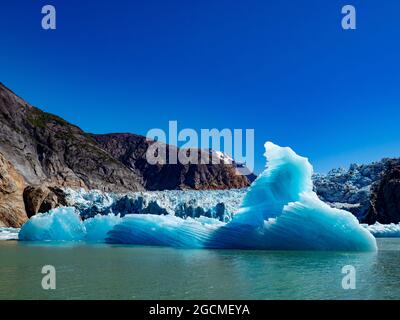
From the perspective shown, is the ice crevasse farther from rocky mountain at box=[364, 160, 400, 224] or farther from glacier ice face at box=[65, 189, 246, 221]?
rocky mountain at box=[364, 160, 400, 224]

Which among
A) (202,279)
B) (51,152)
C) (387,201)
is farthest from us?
(51,152)

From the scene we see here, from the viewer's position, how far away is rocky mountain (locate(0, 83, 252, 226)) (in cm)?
3944

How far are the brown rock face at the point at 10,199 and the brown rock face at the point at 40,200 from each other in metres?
0.53

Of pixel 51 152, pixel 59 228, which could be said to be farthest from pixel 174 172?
pixel 59 228

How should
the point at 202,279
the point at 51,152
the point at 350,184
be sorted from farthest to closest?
the point at 51,152 → the point at 350,184 → the point at 202,279

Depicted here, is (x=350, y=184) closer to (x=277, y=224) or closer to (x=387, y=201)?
(x=387, y=201)

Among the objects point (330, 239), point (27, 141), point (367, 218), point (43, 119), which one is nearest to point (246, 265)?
point (330, 239)

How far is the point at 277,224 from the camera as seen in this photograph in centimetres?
1404

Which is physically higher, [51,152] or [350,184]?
[51,152]

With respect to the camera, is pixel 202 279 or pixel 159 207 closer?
pixel 202 279

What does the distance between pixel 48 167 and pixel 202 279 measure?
214ft

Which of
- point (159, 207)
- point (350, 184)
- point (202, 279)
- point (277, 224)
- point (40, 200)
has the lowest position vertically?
point (202, 279)

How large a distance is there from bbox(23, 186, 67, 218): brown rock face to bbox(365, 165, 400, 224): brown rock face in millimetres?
32890

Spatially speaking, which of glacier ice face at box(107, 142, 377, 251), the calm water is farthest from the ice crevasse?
the calm water
